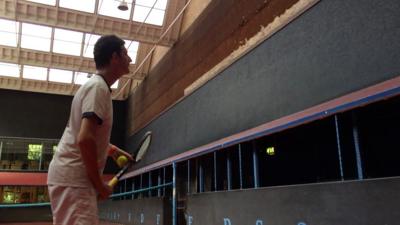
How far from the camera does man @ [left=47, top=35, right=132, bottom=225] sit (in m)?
1.64

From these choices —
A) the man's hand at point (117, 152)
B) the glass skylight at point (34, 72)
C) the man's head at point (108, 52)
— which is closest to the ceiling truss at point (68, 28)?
the glass skylight at point (34, 72)

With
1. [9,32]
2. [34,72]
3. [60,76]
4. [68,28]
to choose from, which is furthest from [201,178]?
[34,72]

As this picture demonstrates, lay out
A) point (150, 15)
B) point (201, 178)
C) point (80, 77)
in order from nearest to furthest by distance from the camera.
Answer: point (201, 178), point (150, 15), point (80, 77)

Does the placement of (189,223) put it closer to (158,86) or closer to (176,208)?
(176,208)

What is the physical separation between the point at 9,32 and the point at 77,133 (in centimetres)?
1296

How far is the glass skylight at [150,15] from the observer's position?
11.9 m

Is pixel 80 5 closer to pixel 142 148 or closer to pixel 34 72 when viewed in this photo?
pixel 34 72

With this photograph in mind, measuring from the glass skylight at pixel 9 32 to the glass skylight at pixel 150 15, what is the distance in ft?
13.7

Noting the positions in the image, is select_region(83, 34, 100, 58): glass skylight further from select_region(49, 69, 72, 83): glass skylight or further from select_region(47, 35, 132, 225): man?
select_region(47, 35, 132, 225): man

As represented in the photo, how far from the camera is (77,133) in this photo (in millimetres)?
1757

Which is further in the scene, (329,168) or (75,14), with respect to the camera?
(75,14)

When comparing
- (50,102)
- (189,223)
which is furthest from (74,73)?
(189,223)

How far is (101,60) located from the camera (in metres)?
1.87

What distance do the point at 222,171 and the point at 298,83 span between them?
2.39 m
